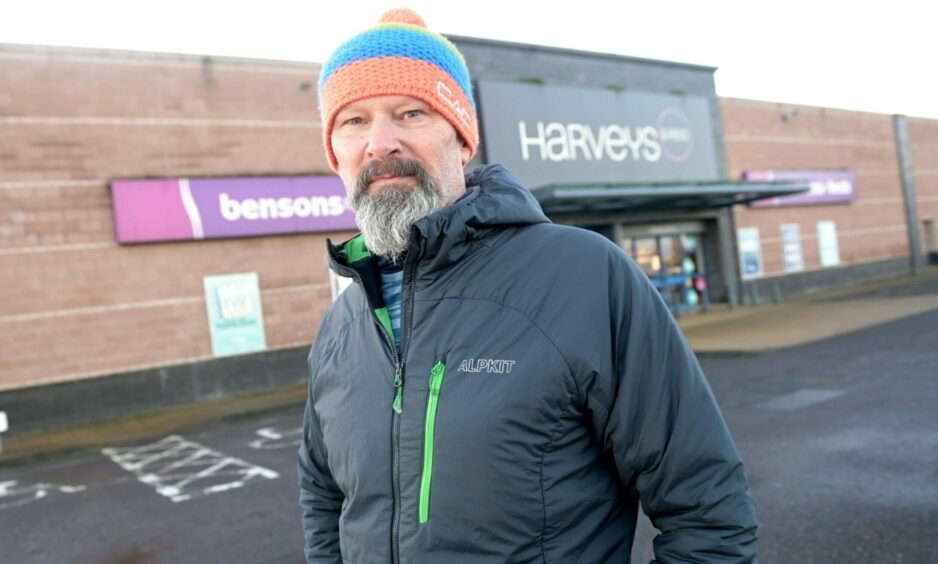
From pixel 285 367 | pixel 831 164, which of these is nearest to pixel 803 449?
pixel 285 367

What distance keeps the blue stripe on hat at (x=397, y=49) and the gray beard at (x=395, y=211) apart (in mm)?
328

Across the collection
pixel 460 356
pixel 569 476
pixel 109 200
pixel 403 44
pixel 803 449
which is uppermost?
pixel 109 200

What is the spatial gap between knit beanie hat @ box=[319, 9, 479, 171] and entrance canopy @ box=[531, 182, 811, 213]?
12815mm

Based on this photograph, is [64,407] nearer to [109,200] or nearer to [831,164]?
[109,200]

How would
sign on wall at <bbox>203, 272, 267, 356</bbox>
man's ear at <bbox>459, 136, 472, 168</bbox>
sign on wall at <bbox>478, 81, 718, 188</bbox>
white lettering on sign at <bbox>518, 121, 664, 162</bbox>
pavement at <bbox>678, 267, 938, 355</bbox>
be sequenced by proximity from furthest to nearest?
1. white lettering on sign at <bbox>518, 121, 664, 162</bbox>
2. sign on wall at <bbox>478, 81, 718, 188</bbox>
3. sign on wall at <bbox>203, 272, 267, 356</bbox>
4. pavement at <bbox>678, 267, 938, 355</bbox>
5. man's ear at <bbox>459, 136, 472, 168</bbox>

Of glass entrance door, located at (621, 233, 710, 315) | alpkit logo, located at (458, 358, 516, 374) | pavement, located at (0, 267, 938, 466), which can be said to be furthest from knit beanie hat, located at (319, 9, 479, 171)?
glass entrance door, located at (621, 233, 710, 315)

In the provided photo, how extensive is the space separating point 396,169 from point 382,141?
3.1 inches

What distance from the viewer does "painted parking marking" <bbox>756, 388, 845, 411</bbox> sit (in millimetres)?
7738

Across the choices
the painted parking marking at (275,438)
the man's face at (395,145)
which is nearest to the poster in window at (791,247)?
the painted parking marking at (275,438)

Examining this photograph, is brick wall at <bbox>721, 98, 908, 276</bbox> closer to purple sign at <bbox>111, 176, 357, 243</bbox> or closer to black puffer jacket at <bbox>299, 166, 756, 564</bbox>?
purple sign at <bbox>111, 176, 357, 243</bbox>

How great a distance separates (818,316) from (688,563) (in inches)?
636

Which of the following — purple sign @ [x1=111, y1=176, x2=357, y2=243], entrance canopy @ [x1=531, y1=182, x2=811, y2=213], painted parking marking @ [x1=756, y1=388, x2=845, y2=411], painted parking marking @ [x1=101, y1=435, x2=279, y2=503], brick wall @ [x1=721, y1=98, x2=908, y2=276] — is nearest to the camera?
painted parking marking @ [x1=101, y1=435, x2=279, y2=503]

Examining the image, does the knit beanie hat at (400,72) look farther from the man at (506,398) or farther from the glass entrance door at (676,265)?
the glass entrance door at (676,265)

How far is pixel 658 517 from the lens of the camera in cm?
152
